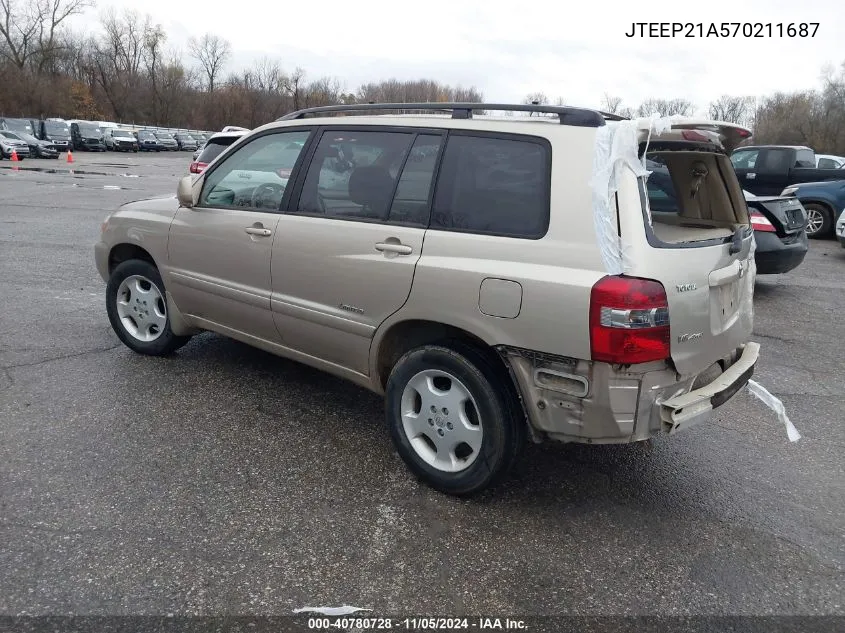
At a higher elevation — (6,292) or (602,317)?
(602,317)

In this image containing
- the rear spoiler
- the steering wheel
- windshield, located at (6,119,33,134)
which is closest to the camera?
the rear spoiler

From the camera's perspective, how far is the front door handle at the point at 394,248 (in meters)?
3.39

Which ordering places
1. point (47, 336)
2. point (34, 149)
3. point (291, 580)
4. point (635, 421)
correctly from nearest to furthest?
1. point (291, 580)
2. point (635, 421)
3. point (47, 336)
4. point (34, 149)

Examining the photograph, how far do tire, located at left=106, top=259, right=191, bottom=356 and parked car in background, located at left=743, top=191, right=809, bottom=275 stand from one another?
6.29 meters

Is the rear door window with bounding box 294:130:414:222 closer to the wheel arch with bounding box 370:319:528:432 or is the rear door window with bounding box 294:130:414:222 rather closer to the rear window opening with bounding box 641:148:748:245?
the wheel arch with bounding box 370:319:528:432

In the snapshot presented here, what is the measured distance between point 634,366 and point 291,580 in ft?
5.34

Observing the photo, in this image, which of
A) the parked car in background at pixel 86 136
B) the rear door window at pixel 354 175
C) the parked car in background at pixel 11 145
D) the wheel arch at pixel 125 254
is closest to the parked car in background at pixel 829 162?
the rear door window at pixel 354 175

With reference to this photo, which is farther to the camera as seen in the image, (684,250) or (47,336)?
(47,336)

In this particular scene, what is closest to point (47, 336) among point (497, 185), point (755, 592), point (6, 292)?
point (6, 292)

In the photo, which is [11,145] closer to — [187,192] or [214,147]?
[214,147]

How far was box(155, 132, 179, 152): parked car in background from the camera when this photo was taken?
52781 millimetres

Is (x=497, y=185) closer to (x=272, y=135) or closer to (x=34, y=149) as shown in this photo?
(x=272, y=135)

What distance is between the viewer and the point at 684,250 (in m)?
3.00

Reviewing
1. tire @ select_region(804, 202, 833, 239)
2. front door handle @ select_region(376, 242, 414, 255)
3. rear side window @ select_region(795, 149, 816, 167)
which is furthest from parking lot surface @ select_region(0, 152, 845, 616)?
rear side window @ select_region(795, 149, 816, 167)
